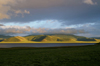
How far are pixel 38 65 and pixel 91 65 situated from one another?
24.7 ft

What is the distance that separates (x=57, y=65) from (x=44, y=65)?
6.20 feet

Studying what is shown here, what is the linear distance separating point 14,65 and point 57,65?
6.47m

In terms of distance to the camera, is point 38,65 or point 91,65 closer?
point 91,65

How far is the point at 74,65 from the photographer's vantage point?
1323 cm

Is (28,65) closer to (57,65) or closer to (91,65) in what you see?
(57,65)

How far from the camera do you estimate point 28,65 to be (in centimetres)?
1394

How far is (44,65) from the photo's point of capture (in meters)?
13.6

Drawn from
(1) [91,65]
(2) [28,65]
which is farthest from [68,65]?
(2) [28,65]

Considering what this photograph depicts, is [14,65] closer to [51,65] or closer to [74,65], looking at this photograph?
[51,65]

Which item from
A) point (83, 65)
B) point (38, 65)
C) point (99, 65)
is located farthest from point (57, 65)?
point (99, 65)

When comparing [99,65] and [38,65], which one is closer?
[99,65]

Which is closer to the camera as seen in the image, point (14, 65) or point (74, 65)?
point (74, 65)

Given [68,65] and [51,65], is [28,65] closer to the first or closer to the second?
[51,65]

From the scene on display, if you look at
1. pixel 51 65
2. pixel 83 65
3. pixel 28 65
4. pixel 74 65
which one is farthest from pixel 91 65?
pixel 28 65
